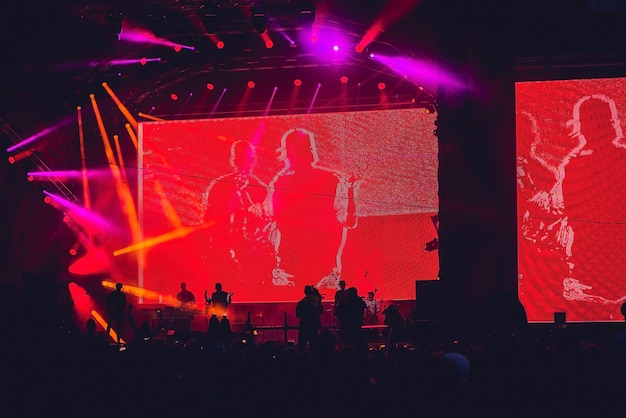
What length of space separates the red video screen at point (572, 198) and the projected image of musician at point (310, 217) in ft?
14.3

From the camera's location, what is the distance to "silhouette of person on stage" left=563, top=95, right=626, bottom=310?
1259 centimetres

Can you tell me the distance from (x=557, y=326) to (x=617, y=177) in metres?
3.17

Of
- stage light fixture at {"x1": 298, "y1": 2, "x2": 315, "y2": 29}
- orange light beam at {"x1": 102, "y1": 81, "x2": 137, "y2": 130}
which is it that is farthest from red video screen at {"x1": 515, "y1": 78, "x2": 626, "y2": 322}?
orange light beam at {"x1": 102, "y1": 81, "x2": 137, "y2": 130}

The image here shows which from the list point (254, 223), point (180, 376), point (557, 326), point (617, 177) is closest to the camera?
point (180, 376)

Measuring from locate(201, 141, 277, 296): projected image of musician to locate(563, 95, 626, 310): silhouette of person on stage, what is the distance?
21.6ft

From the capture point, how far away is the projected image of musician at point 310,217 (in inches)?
642

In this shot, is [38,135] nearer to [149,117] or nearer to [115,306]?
[149,117]

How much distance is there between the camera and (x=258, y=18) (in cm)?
1309

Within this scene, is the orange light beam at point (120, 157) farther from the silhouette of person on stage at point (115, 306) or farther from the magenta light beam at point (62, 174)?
the silhouette of person on stage at point (115, 306)

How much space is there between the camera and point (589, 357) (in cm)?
600

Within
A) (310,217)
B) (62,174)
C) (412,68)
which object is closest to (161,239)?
(62,174)

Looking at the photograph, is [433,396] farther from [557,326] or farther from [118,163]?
[118,163]

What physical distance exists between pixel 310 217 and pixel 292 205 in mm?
491

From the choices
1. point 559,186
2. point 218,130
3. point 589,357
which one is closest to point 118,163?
point 218,130
